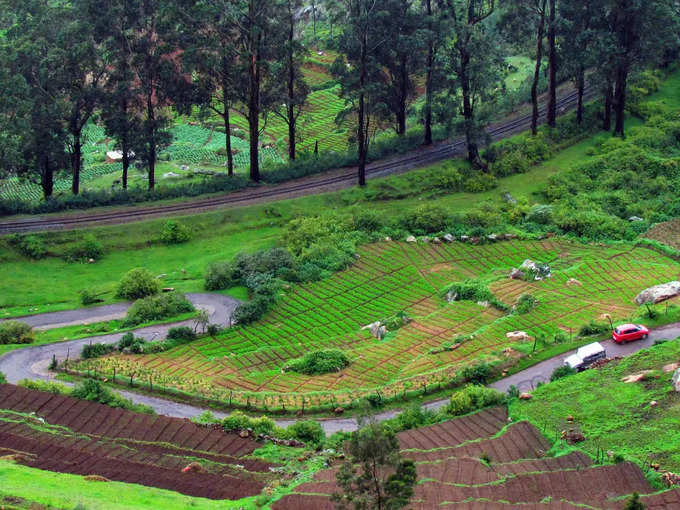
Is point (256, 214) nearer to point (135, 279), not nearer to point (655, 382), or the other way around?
point (135, 279)

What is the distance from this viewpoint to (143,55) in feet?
250

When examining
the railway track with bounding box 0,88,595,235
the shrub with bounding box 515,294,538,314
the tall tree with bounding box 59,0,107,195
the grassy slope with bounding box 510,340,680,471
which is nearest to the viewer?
the grassy slope with bounding box 510,340,680,471

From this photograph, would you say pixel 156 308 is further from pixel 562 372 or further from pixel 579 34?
pixel 579 34

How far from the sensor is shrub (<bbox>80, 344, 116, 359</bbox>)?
53.1 m

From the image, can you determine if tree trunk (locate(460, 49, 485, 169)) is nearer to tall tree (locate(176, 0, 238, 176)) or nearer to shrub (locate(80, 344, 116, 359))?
tall tree (locate(176, 0, 238, 176))

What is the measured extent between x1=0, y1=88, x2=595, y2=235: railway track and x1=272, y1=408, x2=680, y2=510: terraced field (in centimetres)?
3696

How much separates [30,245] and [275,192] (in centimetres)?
2120

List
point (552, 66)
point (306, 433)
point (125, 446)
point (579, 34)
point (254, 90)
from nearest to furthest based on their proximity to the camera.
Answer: point (125, 446)
point (306, 433)
point (254, 90)
point (579, 34)
point (552, 66)

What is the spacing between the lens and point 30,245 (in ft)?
221

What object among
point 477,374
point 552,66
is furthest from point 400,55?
point 477,374

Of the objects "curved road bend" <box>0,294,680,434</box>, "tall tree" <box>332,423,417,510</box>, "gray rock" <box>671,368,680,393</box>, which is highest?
"tall tree" <box>332,423,417,510</box>

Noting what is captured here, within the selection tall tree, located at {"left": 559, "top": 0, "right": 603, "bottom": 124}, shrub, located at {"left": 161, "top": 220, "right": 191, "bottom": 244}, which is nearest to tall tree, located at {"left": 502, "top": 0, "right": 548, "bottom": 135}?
tall tree, located at {"left": 559, "top": 0, "right": 603, "bottom": 124}

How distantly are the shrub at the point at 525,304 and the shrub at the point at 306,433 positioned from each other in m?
18.0

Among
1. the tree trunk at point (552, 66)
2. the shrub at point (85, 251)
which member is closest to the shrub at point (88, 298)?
the shrub at point (85, 251)
